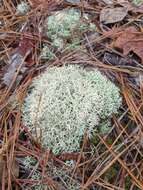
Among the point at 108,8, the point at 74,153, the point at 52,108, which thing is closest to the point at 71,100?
the point at 52,108

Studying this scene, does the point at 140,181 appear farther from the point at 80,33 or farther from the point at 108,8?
the point at 108,8

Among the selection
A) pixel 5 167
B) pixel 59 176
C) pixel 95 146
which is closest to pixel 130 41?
pixel 95 146

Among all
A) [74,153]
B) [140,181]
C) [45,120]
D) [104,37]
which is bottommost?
[140,181]

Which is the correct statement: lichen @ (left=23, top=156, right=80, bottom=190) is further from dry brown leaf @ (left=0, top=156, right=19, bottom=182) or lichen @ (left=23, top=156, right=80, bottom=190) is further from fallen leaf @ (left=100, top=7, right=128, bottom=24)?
fallen leaf @ (left=100, top=7, right=128, bottom=24)

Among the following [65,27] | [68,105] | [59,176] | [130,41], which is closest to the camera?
[59,176]

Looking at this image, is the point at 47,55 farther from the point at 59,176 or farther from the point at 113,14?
the point at 59,176
